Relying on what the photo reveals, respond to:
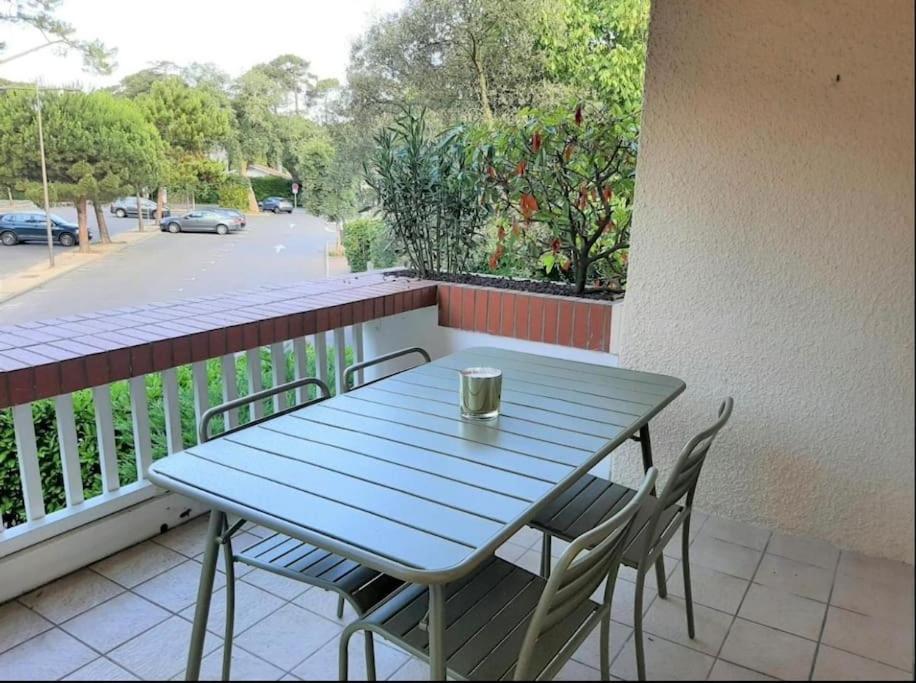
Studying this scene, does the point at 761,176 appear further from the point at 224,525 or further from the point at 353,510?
the point at 224,525

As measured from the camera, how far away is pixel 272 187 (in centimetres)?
358

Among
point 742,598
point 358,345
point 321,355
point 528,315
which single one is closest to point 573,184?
point 528,315

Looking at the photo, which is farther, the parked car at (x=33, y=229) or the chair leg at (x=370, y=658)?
the parked car at (x=33, y=229)

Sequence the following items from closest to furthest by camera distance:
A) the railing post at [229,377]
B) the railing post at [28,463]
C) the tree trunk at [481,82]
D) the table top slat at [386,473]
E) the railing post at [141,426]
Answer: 1. the table top slat at [386,473]
2. the railing post at [28,463]
3. the railing post at [141,426]
4. the railing post at [229,377]
5. the tree trunk at [481,82]

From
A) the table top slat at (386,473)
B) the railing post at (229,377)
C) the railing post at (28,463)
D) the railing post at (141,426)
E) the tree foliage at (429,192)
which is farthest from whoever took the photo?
the tree foliage at (429,192)

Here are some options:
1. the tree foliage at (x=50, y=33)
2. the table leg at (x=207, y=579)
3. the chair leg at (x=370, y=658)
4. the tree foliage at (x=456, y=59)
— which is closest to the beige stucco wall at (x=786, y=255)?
the chair leg at (x=370, y=658)

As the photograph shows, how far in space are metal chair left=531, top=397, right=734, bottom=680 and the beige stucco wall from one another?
0.23 meters

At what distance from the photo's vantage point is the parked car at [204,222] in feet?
10.7

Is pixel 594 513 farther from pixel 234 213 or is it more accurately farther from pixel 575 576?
pixel 234 213

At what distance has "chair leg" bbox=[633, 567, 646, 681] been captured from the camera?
0.85 meters

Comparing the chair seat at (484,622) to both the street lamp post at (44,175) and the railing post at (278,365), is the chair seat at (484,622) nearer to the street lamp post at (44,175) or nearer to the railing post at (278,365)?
the railing post at (278,365)

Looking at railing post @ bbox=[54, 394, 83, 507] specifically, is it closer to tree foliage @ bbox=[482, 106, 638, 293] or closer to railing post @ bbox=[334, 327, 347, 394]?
railing post @ bbox=[334, 327, 347, 394]

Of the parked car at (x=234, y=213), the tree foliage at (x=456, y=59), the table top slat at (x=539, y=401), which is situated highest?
the tree foliage at (x=456, y=59)

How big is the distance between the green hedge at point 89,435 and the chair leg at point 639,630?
2094 mm
